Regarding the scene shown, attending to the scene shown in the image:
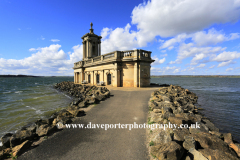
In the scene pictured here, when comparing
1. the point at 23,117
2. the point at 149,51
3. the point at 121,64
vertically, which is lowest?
the point at 23,117

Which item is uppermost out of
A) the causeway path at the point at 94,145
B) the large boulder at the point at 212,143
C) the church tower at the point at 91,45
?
the church tower at the point at 91,45

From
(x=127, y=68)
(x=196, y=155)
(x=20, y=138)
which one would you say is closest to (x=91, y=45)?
(x=127, y=68)

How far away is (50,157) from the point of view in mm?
4152

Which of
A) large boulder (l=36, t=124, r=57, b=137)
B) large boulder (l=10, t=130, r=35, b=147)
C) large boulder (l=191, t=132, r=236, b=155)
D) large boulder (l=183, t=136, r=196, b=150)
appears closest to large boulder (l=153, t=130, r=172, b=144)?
large boulder (l=183, t=136, r=196, b=150)

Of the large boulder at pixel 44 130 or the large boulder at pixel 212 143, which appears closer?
the large boulder at pixel 212 143

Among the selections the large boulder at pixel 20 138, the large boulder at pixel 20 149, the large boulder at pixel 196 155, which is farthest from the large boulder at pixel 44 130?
the large boulder at pixel 196 155

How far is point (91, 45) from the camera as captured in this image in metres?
28.5

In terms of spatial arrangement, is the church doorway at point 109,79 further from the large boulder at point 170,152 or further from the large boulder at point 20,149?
the large boulder at point 170,152

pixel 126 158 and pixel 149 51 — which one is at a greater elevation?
pixel 149 51

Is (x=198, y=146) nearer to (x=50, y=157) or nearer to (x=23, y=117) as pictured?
(x=50, y=157)

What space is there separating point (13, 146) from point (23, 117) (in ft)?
22.4

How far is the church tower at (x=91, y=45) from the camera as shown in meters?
28.3

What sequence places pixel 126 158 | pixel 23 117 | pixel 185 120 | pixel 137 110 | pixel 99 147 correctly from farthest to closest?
pixel 23 117 → pixel 137 110 → pixel 185 120 → pixel 99 147 → pixel 126 158

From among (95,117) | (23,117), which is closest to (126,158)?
(95,117)
